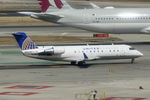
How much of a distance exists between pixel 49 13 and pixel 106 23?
10.3 m

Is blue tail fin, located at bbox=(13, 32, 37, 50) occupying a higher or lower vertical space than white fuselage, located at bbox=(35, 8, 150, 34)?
lower

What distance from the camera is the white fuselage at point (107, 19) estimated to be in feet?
294

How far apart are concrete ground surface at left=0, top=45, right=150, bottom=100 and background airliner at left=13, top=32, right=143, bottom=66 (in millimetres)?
1310

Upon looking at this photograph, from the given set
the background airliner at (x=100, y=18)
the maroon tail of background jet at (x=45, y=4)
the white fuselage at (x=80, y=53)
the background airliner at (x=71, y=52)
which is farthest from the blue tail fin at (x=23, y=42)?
the maroon tail of background jet at (x=45, y=4)

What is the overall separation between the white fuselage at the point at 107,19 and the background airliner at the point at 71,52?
2179cm

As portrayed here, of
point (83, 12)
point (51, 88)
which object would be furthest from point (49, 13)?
point (51, 88)

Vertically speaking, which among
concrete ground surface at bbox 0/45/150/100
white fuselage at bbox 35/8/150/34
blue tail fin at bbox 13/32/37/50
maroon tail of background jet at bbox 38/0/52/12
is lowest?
concrete ground surface at bbox 0/45/150/100

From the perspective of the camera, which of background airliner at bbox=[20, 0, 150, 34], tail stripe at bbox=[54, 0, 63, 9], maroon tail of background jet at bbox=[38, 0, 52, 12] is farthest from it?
tail stripe at bbox=[54, 0, 63, 9]

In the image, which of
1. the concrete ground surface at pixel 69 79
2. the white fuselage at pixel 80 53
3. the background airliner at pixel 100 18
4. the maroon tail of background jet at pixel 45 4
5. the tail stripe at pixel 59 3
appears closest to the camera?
the concrete ground surface at pixel 69 79

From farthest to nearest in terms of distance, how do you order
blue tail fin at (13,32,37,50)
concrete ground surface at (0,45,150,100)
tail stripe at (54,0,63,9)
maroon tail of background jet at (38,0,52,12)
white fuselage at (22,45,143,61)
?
tail stripe at (54,0,63,9) < maroon tail of background jet at (38,0,52,12) < blue tail fin at (13,32,37,50) < white fuselage at (22,45,143,61) < concrete ground surface at (0,45,150,100)

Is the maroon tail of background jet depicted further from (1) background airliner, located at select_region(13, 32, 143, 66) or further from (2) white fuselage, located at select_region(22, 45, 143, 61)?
(2) white fuselage, located at select_region(22, 45, 143, 61)

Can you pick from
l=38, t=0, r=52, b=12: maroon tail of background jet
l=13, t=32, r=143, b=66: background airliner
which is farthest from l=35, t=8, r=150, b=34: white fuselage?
l=13, t=32, r=143, b=66: background airliner

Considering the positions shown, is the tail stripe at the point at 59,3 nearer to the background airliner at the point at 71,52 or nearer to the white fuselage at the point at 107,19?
the white fuselage at the point at 107,19

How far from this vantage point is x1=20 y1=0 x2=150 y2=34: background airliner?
89.6 m
